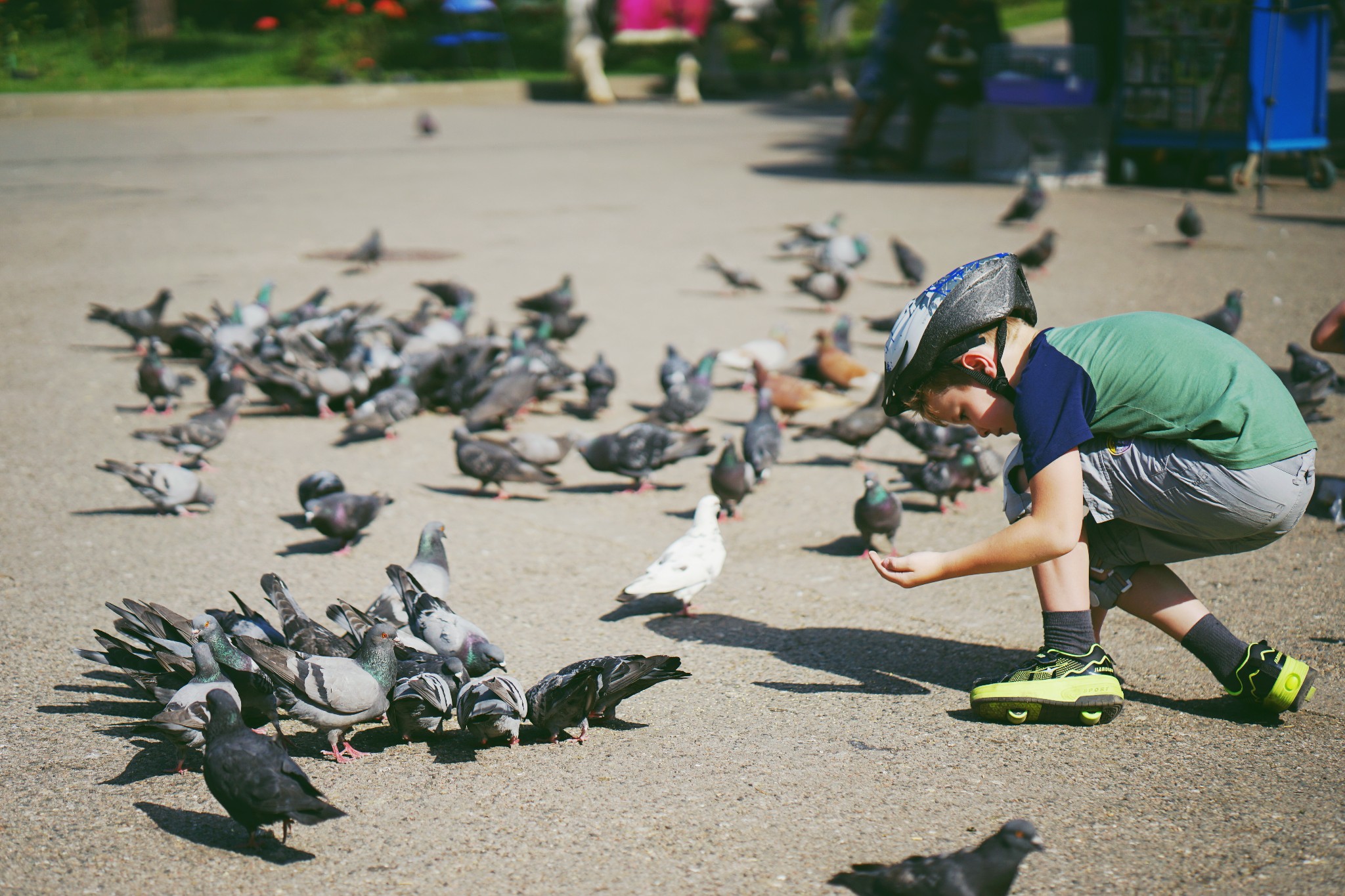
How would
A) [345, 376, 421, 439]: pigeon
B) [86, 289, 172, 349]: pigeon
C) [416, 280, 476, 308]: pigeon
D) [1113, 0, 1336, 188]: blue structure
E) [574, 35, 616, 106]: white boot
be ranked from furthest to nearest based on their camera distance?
1. [574, 35, 616, 106]: white boot
2. [1113, 0, 1336, 188]: blue structure
3. [416, 280, 476, 308]: pigeon
4. [86, 289, 172, 349]: pigeon
5. [345, 376, 421, 439]: pigeon

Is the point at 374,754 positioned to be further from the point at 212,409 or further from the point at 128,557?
the point at 212,409

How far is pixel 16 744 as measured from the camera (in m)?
3.62

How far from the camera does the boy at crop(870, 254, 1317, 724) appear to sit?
3.41m

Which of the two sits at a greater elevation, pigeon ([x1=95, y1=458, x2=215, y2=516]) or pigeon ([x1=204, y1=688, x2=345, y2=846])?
pigeon ([x1=204, y1=688, x2=345, y2=846])

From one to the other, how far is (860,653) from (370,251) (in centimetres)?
823

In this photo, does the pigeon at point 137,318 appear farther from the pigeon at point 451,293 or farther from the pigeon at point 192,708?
the pigeon at point 192,708

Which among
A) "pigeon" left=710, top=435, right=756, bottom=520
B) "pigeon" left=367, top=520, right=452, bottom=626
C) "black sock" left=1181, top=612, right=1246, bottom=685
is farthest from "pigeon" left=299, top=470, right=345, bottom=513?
"black sock" left=1181, top=612, right=1246, bottom=685

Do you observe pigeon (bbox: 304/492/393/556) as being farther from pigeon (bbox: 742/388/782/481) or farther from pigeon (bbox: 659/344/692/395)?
pigeon (bbox: 659/344/692/395)

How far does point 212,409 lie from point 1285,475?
5891 mm

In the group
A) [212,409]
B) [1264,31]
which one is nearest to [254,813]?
[212,409]

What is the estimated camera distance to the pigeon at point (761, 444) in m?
6.30

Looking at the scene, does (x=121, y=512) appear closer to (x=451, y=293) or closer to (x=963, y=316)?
(x=451, y=293)

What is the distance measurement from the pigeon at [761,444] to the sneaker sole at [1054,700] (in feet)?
8.95

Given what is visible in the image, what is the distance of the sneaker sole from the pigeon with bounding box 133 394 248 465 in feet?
15.1
